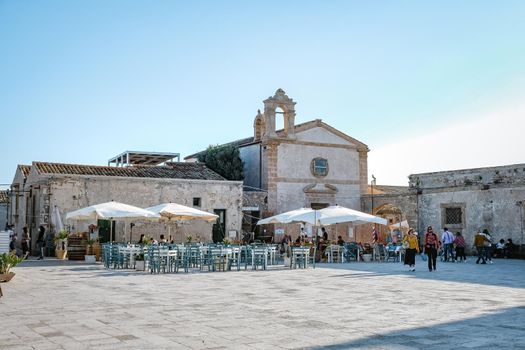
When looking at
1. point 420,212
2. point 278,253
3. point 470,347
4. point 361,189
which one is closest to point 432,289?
point 470,347

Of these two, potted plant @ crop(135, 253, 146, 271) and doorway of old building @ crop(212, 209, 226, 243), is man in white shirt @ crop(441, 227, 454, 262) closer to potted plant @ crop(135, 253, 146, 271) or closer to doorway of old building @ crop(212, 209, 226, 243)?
doorway of old building @ crop(212, 209, 226, 243)

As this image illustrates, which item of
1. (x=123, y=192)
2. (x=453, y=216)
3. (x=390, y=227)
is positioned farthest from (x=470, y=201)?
(x=123, y=192)

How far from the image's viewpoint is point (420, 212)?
95.4 ft

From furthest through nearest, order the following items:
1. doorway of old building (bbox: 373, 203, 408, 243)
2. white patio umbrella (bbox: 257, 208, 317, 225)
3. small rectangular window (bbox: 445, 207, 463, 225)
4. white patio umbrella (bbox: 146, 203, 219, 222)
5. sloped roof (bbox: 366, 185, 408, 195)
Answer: sloped roof (bbox: 366, 185, 408, 195), doorway of old building (bbox: 373, 203, 408, 243), small rectangular window (bbox: 445, 207, 463, 225), white patio umbrella (bbox: 257, 208, 317, 225), white patio umbrella (bbox: 146, 203, 219, 222)

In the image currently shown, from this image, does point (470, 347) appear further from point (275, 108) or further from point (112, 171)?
point (275, 108)

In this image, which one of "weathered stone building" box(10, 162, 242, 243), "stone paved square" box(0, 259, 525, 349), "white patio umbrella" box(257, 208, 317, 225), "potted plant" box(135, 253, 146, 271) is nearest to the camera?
"stone paved square" box(0, 259, 525, 349)

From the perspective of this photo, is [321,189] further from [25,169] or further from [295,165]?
[25,169]

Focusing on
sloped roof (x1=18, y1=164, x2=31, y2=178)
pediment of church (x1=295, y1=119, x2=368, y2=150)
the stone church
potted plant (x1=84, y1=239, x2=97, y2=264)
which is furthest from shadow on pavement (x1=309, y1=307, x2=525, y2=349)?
pediment of church (x1=295, y1=119, x2=368, y2=150)

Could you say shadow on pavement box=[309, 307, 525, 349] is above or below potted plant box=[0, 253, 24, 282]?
below

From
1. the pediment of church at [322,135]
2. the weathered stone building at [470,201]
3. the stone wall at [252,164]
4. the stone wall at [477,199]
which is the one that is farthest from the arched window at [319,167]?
the stone wall at [477,199]

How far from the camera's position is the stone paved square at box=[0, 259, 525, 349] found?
6.44 metres

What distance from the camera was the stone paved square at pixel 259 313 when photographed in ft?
21.1

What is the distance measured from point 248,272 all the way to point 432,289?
20.2 feet

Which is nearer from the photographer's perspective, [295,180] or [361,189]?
[295,180]
